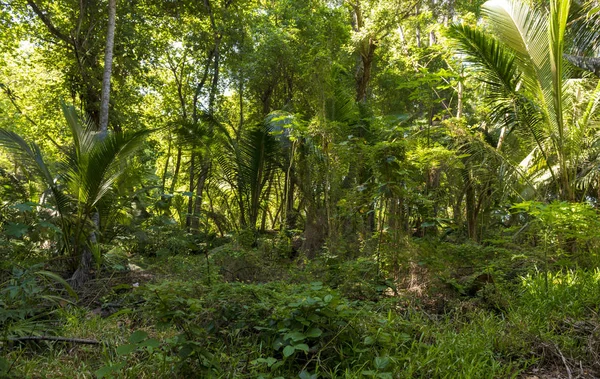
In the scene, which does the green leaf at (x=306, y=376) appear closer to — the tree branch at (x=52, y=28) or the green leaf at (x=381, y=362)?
the green leaf at (x=381, y=362)

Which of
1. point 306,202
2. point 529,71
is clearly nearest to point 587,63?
point 529,71

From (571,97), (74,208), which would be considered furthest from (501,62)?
(74,208)

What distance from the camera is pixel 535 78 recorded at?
19.3 ft

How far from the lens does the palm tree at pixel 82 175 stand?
16.2 feet

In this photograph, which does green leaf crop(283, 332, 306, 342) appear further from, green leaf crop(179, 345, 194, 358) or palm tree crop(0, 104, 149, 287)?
palm tree crop(0, 104, 149, 287)

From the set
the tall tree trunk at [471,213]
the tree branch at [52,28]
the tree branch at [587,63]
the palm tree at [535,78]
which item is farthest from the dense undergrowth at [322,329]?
the tree branch at [587,63]

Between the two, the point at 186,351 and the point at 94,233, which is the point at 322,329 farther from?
the point at 94,233

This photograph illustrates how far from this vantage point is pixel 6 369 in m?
2.25

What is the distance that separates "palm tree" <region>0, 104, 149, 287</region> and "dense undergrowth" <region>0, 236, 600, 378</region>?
0.85 metres

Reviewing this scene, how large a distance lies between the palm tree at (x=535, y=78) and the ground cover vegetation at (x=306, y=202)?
33 mm

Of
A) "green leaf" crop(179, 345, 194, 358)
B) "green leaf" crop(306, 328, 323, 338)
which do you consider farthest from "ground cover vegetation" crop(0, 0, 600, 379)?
"green leaf" crop(306, 328, 323, 338)

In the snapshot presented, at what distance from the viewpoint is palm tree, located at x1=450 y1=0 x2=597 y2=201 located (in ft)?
18.1

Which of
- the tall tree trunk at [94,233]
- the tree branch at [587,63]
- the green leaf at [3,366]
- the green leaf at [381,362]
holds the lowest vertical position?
the green leaf at [381,362]

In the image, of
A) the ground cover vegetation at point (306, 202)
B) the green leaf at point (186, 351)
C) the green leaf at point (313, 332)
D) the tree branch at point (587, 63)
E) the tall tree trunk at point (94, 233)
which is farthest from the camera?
the tree branch at point (587, 63)
